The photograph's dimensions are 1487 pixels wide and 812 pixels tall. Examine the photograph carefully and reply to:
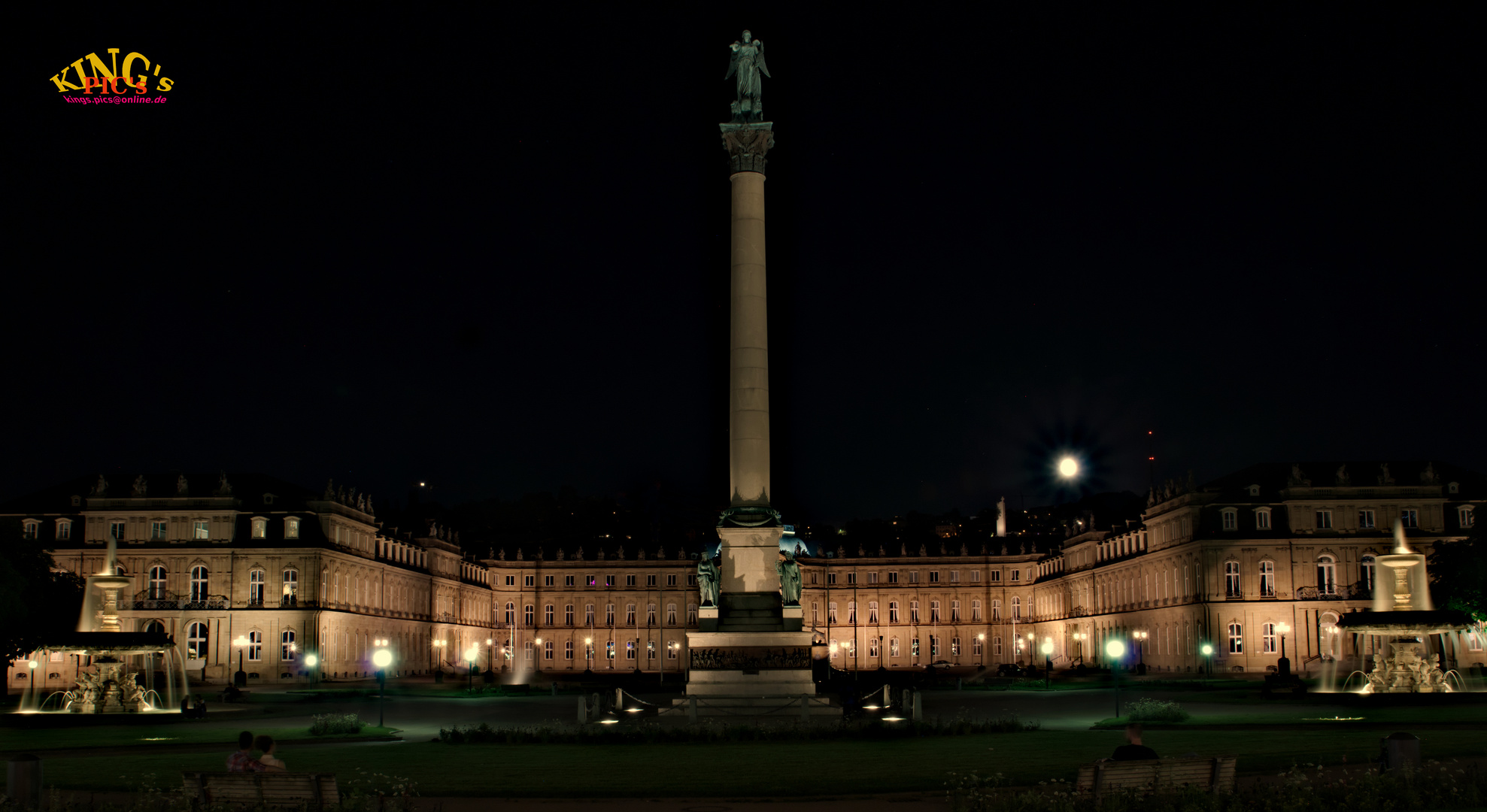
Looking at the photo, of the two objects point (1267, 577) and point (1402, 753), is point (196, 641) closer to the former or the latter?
point (1267, 577)

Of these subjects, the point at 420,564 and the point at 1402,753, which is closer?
the point at 1402,753

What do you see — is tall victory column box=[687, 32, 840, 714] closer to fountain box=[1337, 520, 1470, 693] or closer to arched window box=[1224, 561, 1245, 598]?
fountain box=[1337, 520, 1470, 693]

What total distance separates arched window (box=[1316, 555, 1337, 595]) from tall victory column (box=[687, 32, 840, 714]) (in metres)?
72.6

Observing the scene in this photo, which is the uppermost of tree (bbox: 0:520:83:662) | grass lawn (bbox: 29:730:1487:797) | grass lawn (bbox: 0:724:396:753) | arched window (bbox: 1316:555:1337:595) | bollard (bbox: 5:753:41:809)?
arched window (bbox: 1316:555:1337:595)

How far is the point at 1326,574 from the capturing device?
10862 centimetres

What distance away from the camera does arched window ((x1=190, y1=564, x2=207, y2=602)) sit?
10294cm

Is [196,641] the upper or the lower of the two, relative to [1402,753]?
upper

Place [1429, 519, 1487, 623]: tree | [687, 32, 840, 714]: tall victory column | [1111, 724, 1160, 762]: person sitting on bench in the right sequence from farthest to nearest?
[1429, 519, 1487, 623]: tree → [687, 32, 840, 714]: tall victory column → [1111, 724, 1160, 762]: person sitting on bench

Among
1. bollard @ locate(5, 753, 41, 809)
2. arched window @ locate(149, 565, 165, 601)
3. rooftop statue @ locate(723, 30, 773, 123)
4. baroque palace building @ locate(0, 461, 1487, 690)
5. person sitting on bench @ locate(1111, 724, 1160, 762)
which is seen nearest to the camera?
person sitting on bench @ locate(1111, 724, 1160, 762)

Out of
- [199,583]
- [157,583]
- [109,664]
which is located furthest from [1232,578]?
[109,664]

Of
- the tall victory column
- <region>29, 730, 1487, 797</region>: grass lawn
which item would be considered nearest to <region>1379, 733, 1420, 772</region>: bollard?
<region>29, 730, 1487, 797</region>: grass lawn

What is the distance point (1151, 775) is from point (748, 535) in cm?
3077

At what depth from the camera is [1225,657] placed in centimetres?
10738

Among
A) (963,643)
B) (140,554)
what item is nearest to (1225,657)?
(963,643)
